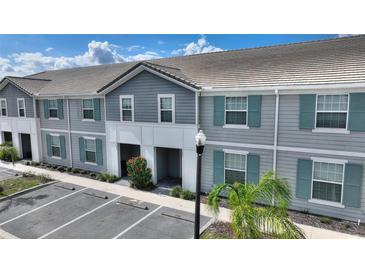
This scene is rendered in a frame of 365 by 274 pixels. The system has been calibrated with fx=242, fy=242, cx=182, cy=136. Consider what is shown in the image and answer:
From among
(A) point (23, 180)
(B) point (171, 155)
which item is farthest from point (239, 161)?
(A) point (23, 180)

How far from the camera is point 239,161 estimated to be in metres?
11.3

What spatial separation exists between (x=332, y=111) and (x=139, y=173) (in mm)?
9234

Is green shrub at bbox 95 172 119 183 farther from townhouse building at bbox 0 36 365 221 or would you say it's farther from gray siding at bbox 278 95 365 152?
gray siding at bbox 278 95 365 152

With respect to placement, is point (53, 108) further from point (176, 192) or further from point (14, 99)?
point (176, 192)

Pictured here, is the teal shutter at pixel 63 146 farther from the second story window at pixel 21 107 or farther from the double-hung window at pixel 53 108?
the second story window at pixel 21 107

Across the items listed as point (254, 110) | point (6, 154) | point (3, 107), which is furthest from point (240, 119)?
point (3, 107)

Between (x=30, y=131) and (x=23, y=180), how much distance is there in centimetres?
531

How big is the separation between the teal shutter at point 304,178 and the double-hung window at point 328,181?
166 mm

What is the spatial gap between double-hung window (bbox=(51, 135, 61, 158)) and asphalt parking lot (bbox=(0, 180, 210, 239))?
545 cm

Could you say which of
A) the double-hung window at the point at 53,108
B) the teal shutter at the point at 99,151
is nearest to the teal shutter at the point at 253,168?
the teal shutter at the point at 99,151

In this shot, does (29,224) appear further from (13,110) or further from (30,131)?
(13,110)

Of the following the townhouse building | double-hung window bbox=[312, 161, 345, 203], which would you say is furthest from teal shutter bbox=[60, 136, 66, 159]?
double-hung window bbox=[312, 161, 345, 203]

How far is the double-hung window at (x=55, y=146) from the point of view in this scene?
57.5 feet

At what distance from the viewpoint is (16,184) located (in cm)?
1376
